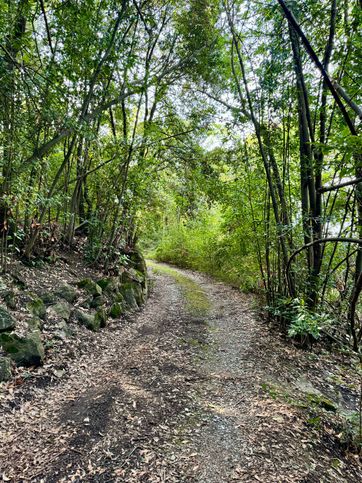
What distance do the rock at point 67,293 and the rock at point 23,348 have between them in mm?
1269

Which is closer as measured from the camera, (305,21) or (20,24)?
(305,21)

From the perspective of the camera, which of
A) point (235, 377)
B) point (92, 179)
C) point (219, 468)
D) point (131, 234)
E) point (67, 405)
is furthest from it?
point (131, 234)

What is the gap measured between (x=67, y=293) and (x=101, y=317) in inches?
29.7

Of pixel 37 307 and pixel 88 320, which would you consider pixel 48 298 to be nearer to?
pixel 37 307

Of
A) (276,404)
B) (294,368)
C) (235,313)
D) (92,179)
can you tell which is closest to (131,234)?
(92,179)

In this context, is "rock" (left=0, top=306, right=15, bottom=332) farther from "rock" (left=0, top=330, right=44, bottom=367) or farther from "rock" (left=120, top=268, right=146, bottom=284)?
"rock" (left=120, top=268, right=146, bottom=284)

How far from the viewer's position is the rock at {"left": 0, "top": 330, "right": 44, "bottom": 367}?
9.80 feet

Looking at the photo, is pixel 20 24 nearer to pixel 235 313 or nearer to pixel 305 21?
pixel 305 21

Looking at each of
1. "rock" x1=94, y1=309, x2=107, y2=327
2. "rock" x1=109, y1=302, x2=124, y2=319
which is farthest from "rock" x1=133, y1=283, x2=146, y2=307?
"rock" x1=94, y1=309, x2=107, y2=327

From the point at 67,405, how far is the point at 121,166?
4.99 metres

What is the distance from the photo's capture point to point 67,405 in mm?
2746

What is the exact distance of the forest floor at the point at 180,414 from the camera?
6.64 ft

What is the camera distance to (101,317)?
4.85 m

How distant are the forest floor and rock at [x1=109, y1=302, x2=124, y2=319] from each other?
834 millimetres
